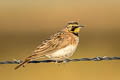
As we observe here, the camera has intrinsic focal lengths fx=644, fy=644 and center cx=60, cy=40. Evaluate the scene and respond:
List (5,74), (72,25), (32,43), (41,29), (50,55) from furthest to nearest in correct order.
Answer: (41,29)
(32,43)
(5,74)
(72,25)
(50,55)

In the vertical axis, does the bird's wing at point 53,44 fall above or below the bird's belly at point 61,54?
above

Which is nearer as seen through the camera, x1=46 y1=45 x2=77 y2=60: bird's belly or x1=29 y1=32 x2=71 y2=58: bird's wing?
x1=29 y1=32 x2=71 y2=58: bird's wing

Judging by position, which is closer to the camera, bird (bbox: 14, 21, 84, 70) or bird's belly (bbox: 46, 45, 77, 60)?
bird (bbox: 14, 21, 84, 70)

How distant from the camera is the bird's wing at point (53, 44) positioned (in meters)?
12.1

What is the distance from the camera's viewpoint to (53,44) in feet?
40.9

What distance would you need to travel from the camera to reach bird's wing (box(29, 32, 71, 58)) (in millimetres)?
12108

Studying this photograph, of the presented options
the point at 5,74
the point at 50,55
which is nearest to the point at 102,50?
the point at 5,74

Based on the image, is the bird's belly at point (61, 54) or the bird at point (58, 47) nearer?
the bird at point (58, 47)

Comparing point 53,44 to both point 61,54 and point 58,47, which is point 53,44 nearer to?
point 58,47

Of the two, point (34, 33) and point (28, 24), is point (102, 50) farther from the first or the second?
point (28, 24)

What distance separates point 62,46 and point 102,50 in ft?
30.1

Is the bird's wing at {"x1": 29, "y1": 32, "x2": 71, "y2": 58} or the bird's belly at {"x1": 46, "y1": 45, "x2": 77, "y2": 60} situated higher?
the bird's wing at {"x1": 29, "y1": 32, "x2": 71, "y2": 58}

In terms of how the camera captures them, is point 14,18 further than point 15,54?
Yes

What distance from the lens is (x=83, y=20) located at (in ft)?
103
